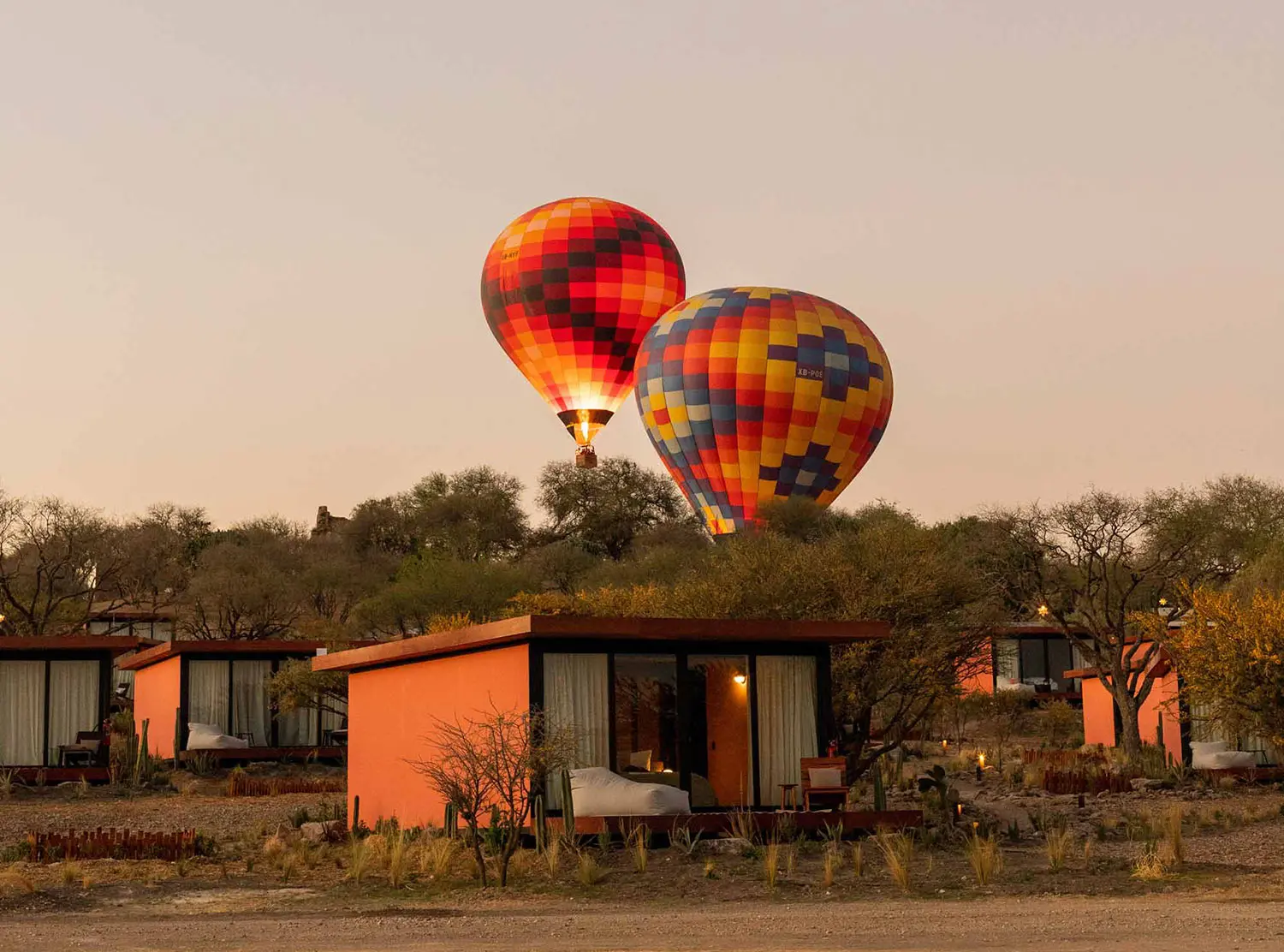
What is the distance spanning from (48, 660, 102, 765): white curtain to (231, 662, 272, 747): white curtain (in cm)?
374

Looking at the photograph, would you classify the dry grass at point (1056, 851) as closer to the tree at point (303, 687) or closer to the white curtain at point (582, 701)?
the white curtain at point (582, 701)

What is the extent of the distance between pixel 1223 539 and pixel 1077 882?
55631mm

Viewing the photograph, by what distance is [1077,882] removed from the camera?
686 inches

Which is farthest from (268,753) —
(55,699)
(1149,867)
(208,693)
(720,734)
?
(1149,867)

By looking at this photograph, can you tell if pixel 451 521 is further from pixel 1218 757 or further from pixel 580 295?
pixel 1218 757

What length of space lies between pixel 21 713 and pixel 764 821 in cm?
2037

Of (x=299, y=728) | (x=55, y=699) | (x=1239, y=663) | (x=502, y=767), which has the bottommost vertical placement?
(x=502, y=767)

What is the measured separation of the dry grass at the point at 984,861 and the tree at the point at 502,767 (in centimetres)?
480

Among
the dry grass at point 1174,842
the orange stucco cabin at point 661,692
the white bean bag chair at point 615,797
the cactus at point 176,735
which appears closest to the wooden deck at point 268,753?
the cactus at point 176,735

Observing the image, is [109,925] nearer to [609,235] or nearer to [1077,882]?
[1077,882]

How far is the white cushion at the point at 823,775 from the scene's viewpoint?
21.9 m

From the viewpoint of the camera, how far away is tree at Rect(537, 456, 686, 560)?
8956 centimetres

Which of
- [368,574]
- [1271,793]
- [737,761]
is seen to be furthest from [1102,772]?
[368,574]

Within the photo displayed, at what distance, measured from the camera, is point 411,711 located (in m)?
24.8
